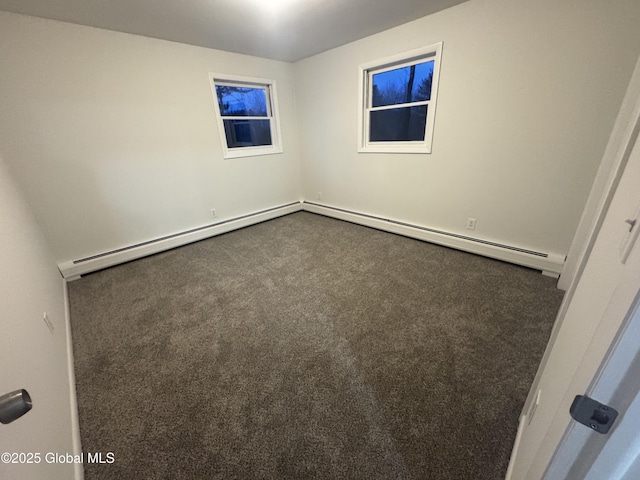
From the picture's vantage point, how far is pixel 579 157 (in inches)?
80.8

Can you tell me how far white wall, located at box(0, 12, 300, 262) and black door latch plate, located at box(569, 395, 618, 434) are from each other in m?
3.69

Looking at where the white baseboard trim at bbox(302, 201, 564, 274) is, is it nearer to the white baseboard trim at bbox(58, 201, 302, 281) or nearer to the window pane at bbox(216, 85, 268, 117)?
the white baseboard trim at bbox(58, 201, 302, 281)

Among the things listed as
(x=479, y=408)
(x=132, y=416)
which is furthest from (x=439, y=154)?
(x=132, y=416)

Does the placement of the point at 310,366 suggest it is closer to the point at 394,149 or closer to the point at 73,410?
the point at 73,410

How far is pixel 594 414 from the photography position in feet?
1.21

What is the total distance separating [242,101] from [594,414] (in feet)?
13.9

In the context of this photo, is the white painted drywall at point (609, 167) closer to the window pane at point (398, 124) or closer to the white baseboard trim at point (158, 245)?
the window pane at point (398, 124)

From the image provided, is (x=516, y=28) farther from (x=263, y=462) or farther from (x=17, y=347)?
(x=17, y=347)

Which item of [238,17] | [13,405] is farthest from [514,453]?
[238,17]

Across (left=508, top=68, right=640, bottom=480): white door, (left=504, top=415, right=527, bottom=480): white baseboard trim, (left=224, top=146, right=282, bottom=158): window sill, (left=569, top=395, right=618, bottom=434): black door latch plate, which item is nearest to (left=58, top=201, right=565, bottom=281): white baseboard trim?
(left=224, top=146, right=282, bottom=158): window sill

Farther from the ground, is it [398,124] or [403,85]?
[403,85]

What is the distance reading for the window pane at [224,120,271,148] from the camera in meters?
3.61

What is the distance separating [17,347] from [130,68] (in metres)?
2.89

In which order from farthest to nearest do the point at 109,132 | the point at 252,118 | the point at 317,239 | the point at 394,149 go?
the point at 252,118
the point at 317,239
the point at 394,149
the point at 109,132
